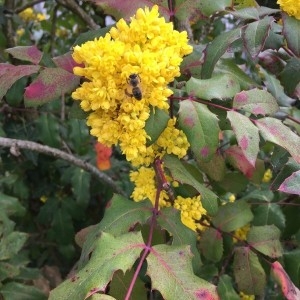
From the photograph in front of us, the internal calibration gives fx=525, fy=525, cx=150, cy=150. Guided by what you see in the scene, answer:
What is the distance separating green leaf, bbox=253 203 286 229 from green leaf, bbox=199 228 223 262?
16 cm

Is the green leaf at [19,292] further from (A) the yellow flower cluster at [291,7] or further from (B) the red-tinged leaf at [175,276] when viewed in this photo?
(A) the yellow flower cluster at [291,7]

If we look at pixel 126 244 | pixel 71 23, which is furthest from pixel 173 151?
pixel 71 23

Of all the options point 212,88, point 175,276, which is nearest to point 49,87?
point 212,88

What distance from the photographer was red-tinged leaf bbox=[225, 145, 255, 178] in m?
1.32

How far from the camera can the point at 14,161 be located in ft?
6.73

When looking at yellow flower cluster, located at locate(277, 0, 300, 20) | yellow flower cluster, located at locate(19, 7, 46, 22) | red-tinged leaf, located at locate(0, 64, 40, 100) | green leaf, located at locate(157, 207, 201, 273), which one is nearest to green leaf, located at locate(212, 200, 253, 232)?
green leaf, located at locate(157, 207, 201, 273)

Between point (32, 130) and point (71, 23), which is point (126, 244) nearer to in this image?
point (32, 130)

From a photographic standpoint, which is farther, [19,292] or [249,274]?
[19,292]

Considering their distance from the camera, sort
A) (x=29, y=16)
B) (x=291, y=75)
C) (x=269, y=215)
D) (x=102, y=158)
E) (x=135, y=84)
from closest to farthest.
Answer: (x=135, y=84)
(x=291, y=75)
(x=269, y=215)
(x=102, y=158)
(x=29, y=16)

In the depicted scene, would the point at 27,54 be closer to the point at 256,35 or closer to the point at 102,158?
the point at 256,35

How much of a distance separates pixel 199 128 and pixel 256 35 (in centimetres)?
24

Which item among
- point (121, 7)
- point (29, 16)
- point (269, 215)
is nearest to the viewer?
point (121, 7)

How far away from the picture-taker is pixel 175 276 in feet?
2.93

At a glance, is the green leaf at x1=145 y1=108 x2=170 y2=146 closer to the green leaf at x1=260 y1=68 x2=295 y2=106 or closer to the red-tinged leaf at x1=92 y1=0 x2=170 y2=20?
the red-tinged leaf at x1=92 y1=0 x2=170 y2=20
